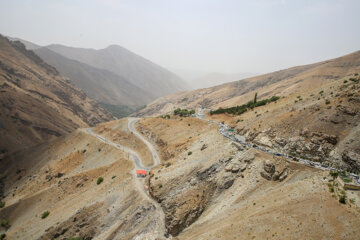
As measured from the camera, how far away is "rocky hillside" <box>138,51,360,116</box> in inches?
3625

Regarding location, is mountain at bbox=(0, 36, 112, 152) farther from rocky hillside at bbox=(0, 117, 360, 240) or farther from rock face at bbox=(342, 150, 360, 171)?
rock face at bbox=(342, 150, 360, 171)

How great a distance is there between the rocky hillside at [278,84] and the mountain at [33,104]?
178 feet

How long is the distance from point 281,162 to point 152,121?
51382 millimetres

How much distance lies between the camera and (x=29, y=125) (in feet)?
322

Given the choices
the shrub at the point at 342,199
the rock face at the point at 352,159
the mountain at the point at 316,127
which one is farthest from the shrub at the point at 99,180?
the rock face at the point at 352,159

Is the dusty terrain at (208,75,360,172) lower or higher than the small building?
higher

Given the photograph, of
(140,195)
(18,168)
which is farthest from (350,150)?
(18,168)

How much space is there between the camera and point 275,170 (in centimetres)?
2692

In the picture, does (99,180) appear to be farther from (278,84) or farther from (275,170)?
(278,84)

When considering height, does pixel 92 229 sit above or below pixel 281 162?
below

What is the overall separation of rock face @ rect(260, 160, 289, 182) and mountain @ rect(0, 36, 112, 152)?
315ft

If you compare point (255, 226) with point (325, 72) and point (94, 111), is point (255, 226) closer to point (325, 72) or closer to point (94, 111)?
point (325, 72)

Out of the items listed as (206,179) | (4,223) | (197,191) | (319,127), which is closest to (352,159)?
(319,127)

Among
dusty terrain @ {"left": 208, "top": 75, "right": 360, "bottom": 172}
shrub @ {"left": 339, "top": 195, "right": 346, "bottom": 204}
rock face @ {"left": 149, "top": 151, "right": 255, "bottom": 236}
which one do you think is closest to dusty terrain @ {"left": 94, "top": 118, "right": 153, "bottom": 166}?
rock face @ {"left": 149, "top": 151, "right": 255, "bottom": 236}
